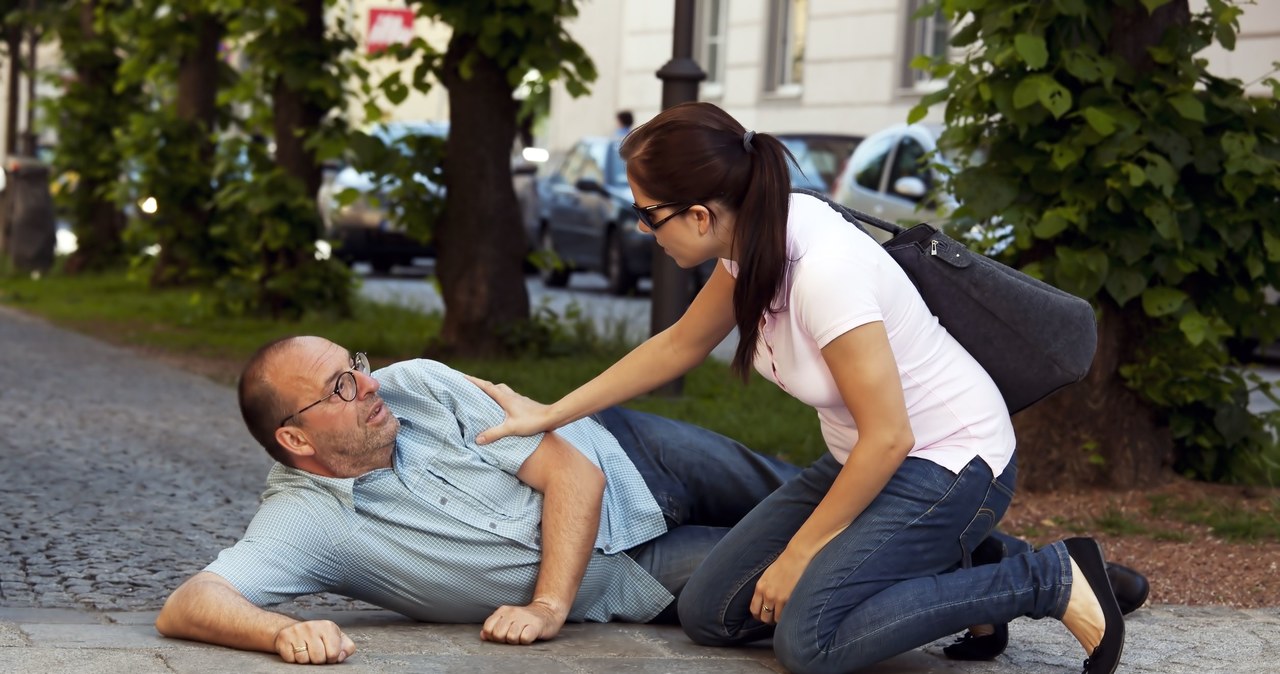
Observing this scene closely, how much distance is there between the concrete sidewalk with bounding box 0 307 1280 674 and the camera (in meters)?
3.90

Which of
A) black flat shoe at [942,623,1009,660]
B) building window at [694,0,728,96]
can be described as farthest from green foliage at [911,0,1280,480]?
building window at [694,0,728,96]

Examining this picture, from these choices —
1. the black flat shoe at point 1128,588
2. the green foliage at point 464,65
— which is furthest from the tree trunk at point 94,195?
the black flat shoe at point 1128,588

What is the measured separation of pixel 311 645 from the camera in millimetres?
3775

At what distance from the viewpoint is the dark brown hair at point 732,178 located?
372 centimetres

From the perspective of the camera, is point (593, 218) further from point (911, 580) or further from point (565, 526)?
point (911, 580)

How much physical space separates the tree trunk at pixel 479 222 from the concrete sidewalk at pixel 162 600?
3.01 metres

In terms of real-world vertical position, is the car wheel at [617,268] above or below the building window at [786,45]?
below

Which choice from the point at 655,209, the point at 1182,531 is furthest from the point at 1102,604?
the point at 1182,531

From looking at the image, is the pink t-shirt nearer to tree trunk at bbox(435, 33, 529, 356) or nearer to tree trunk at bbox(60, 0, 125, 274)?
tree trunk at bbox(435, 33, 529, 356)

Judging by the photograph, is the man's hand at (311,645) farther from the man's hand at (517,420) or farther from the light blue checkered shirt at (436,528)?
the man's hand at (517,420)

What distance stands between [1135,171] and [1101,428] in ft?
3.39

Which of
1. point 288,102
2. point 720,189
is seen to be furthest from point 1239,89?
point 288,102

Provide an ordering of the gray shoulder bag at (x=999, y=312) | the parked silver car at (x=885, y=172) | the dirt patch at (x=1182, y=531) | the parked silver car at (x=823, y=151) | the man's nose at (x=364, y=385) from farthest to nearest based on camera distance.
Result: the parked silver car at (x=823, y=151) < the parked silver car at (x=885, y=172) < the dirt patch at (x=1182, y=531) < the man's nose at (x=364, y=385) < the gray shoulder bag at (x=999, y=312)

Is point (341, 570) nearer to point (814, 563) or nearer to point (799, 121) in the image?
point (814, 563)
